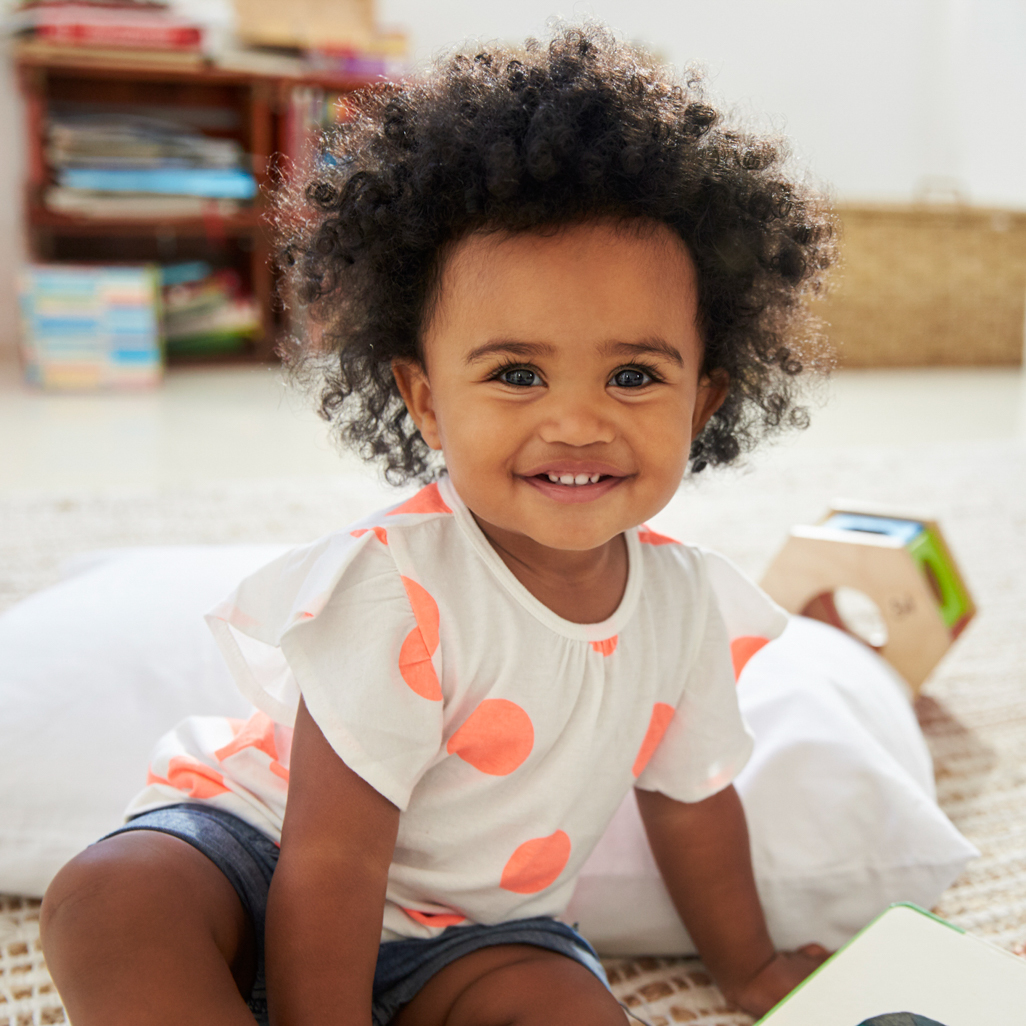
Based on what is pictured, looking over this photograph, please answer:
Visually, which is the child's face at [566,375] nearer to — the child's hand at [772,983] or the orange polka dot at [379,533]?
the orange polka dot at [379,533]

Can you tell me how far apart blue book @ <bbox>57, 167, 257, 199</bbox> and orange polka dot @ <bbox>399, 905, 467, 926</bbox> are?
100 inches

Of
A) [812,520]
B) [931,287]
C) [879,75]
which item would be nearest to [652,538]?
[812,520]

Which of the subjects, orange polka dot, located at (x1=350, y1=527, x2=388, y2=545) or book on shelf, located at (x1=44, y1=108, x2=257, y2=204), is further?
book on shelf, located at (x1=44, y1=108, x2=257, y2=204)

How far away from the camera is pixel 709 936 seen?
28.6 inches

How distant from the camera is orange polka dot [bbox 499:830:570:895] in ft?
2.08

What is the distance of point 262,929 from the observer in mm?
617

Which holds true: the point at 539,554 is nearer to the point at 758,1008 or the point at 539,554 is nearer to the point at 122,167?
the point at 758,1008

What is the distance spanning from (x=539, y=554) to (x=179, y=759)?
0.25 meters

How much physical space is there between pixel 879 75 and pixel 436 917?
394 centimetres

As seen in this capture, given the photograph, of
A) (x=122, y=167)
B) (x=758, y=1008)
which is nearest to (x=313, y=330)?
(x=758, y=1008)

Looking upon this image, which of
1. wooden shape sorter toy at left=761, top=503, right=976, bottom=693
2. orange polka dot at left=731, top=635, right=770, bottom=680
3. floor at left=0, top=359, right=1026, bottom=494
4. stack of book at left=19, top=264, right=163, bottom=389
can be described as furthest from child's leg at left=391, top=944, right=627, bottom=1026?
stack of book at left=19, top=264, right=163, bottom=389

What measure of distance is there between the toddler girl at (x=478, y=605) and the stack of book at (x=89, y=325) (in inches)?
87.0

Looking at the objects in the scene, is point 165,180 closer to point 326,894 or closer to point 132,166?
point 132,166

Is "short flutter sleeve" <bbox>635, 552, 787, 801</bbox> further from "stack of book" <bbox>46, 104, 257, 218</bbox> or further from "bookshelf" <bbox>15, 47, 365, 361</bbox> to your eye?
"stack of book" <bbox>46, 104, 257, 218</bbox>
